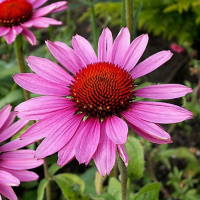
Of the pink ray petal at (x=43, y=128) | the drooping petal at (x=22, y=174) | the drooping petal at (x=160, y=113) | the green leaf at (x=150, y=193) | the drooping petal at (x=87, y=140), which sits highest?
the drooping petal at (x=160, y=113)

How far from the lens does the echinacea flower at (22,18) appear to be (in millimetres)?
964

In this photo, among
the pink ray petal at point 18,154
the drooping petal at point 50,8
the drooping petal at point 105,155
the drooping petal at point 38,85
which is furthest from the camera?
the drooping petal at point 50,8

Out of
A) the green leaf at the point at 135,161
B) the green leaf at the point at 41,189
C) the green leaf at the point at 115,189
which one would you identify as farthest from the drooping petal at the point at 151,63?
the green leaf at the point at 41,189

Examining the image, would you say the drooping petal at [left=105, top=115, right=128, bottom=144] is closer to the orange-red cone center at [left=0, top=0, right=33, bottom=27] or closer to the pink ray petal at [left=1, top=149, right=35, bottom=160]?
the pink ray petal at [left=1, top=149, right=35, bottom=160]

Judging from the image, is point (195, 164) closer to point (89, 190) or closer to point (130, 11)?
point (89, 190)

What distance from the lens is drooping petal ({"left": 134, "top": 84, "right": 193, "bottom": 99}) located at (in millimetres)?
630

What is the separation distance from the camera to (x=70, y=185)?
0.98 metres

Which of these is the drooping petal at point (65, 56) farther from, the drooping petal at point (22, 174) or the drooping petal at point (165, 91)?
the drooping petal at point (22, 174)

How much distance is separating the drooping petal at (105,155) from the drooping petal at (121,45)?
0.20m

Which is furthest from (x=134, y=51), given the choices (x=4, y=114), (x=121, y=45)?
(x=4, y=114)

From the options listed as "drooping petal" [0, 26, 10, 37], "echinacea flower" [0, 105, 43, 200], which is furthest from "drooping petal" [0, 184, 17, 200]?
"drooping petal" [0, 26, 10, 37]

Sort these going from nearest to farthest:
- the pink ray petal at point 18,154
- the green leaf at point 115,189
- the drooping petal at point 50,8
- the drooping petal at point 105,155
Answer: the drooping petal at point 105,155 < the pink ray petal at point 18,154 < the green leaf at point 115,189 < the drooping petal at point 50,8

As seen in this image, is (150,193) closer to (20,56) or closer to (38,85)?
(38,85)

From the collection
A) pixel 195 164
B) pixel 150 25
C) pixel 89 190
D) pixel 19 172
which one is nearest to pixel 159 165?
pixel 195 164
